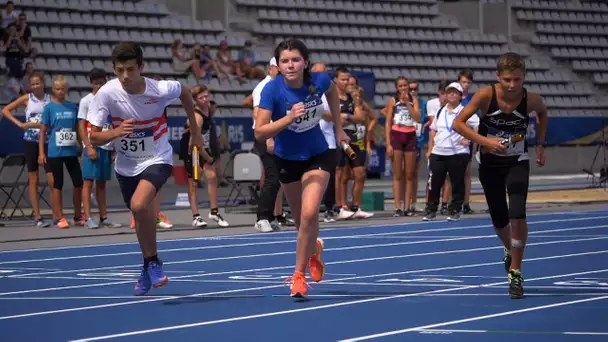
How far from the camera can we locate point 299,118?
30.9 ft

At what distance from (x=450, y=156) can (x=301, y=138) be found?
872cm

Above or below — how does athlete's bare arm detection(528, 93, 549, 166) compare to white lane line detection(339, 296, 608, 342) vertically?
above

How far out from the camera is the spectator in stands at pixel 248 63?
30359 mm

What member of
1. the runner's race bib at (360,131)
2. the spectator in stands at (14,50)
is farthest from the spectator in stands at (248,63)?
the runner's race bib at (360,131)

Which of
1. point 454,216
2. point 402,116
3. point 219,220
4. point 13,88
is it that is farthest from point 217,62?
point 219,220

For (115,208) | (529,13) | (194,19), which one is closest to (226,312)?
(115,208)

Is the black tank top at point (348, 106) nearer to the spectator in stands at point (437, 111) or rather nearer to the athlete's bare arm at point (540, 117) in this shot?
A: the spectator in stands at point (437, 111)

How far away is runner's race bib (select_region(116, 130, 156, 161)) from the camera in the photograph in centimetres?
962

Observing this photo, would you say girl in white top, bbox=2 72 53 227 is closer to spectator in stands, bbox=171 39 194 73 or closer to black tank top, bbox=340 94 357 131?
black tank top, bbox=340 94 357 131

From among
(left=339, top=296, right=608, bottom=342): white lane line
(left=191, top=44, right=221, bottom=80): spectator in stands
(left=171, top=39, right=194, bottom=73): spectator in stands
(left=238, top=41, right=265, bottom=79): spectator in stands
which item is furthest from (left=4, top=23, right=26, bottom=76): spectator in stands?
(left=339, top=296, right=608, bottom=342): white lane line

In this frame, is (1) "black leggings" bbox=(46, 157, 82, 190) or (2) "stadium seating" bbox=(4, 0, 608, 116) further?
(2) "stadium seating" bbox=(4, 0, 608, 116)

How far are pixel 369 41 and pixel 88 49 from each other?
9.68m

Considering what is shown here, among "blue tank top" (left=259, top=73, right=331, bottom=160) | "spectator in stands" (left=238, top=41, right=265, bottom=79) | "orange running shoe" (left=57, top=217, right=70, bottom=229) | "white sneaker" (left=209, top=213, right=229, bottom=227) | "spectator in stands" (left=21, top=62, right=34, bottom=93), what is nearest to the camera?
"blue tank top" (left=259, top=73, right=331, bottom=160)

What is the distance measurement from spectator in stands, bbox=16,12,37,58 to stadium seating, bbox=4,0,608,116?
0.69 meters
